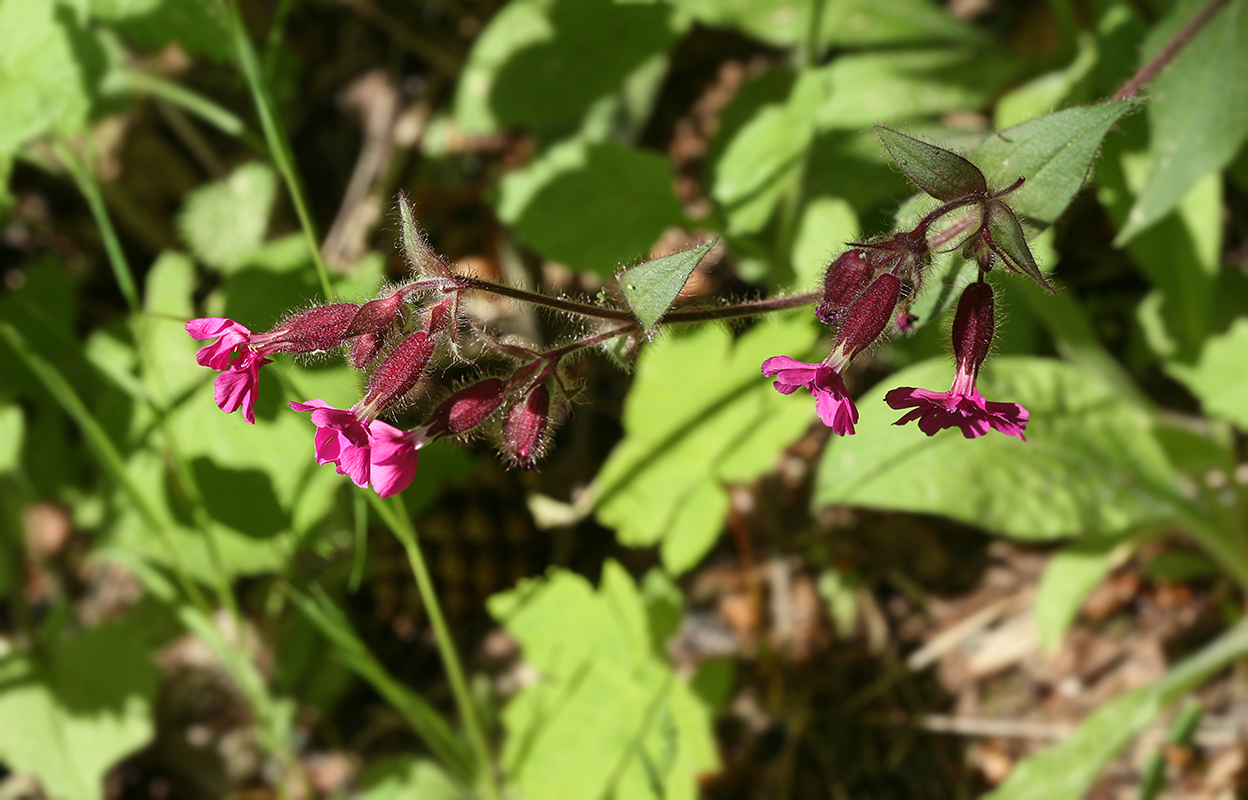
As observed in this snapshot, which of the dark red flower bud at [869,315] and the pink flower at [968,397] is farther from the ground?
the dark red flower bud at [869,315]

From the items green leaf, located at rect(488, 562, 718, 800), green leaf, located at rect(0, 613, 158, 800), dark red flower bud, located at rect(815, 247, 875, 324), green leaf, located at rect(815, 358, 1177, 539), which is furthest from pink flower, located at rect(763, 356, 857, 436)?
green leaf, located at rect(0, 613, 158, 800)

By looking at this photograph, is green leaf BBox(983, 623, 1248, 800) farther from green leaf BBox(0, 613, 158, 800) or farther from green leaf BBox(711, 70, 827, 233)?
green leaf BBox(0, 613, 158, 800)

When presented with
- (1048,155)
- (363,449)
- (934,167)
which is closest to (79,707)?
(363,449)

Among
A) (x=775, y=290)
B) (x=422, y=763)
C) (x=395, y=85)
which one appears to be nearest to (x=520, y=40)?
(x=395, y=85)

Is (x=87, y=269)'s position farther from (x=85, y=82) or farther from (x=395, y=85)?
(x=85, y=82)

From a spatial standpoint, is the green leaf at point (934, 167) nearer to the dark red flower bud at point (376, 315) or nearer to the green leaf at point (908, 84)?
the dark red flower bud at point (376, 315)

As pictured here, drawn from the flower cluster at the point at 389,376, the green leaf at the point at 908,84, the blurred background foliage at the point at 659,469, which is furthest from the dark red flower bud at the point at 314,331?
the green leaf at the point at 908,84
